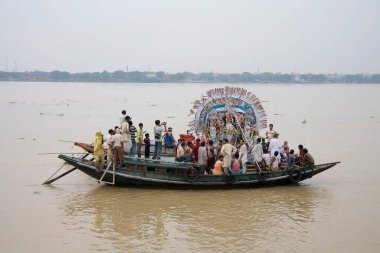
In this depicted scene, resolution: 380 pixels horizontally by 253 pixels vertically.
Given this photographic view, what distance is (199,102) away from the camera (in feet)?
54.3

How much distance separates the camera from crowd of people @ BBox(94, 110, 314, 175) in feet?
48.3

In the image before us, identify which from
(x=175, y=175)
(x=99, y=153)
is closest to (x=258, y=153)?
(x=175, y=175)

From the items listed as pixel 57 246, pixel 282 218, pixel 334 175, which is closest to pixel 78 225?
pixel 57 246

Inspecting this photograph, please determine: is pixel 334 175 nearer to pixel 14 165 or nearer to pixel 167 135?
pixel 167 135

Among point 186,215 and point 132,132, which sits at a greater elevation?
point 132,132

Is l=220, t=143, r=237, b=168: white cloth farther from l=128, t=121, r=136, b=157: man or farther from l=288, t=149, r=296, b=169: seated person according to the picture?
l=128, t=121, r=136, b=157: man

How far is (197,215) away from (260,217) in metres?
1.59

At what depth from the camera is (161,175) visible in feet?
48.9

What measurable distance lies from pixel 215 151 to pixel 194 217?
3.26m

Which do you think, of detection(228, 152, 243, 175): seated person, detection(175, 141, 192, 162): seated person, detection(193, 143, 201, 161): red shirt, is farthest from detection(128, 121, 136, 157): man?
detection(228, 152, 243, 175): seated person

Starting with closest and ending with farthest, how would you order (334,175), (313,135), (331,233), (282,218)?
(331,233)
(282,218)
(334,175)
(313,135)

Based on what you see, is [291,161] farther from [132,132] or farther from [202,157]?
[132,132]

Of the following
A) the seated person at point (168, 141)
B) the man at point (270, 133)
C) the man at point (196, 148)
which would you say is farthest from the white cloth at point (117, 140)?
the man at point (270, 133)

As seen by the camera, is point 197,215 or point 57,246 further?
point 197,215
